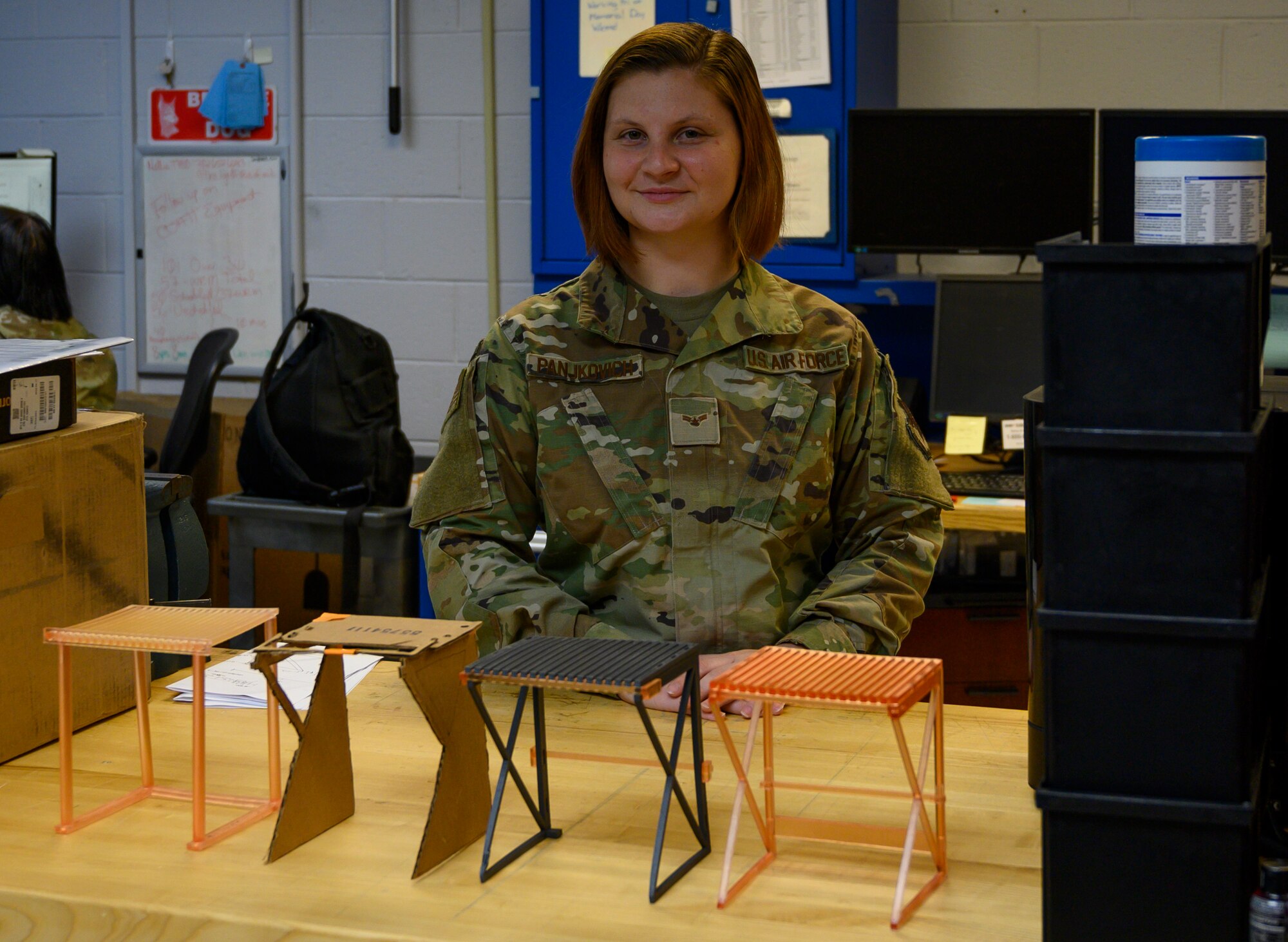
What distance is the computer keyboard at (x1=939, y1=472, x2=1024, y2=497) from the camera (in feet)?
8.87

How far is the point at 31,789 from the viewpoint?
1144 mm

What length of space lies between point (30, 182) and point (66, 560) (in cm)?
307

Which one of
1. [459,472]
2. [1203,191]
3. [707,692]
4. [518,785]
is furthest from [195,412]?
[1203,191]

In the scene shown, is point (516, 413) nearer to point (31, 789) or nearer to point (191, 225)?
point (31, 789)

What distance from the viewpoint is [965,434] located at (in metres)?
2.98

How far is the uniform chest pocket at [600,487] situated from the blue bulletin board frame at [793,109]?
165 centimetres

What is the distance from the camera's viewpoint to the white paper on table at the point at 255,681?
1.38 metres

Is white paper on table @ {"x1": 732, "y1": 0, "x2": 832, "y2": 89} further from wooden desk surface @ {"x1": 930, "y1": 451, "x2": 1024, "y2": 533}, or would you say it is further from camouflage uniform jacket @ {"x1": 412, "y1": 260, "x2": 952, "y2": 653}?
camouflage uniform jacket @ {"x1": 412, "y1": 260, "x2": 952, "y2": 653}

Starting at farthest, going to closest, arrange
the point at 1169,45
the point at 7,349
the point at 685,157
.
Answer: the point at 1169,45 → the point at 685,157 → the point at 7,349

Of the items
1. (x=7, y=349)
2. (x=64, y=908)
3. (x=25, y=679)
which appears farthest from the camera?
(x=7, y=349)

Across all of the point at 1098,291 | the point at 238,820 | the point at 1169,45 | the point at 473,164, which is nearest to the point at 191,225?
the point at 473,164

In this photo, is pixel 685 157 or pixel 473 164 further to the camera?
pixel 473 164

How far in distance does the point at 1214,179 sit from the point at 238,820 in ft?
2.70

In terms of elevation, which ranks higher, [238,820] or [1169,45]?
[1169,45]
